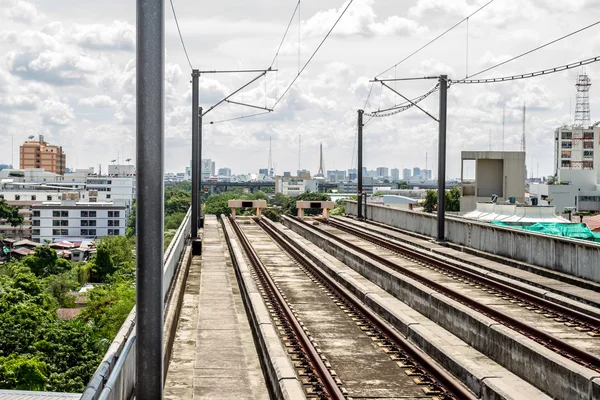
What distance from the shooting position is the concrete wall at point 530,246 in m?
21.3

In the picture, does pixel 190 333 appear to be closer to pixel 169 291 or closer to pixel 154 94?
pixel 169 291

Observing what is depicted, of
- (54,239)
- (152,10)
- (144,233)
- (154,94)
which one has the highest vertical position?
(152,10)

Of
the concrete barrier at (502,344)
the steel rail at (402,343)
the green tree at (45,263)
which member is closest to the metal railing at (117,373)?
the steel rail at (402,343)

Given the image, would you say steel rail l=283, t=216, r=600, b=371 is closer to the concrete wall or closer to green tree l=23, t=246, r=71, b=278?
the concrete wall

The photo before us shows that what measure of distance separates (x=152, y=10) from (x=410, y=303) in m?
14.1

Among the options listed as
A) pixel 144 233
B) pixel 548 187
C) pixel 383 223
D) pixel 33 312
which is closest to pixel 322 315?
pixel 144 233

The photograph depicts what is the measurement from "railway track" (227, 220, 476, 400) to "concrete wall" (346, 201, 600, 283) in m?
6.69

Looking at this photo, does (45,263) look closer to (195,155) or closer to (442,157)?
(195,155)

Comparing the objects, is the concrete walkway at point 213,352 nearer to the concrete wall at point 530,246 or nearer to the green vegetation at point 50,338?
the concrete wall at point 530,246

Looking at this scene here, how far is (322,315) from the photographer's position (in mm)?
19266

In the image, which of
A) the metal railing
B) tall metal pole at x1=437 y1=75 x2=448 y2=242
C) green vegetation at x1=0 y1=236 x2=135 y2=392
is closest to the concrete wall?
tall metal pole at x1=437 y1=75 x2=448 y2=242

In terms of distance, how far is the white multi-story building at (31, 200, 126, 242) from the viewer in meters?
150

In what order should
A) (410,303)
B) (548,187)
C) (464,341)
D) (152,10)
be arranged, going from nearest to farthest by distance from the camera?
1. (152,10)
2. (464,341)
3. (410,303)
4. (548,187)

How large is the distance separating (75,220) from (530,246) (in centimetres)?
13619
